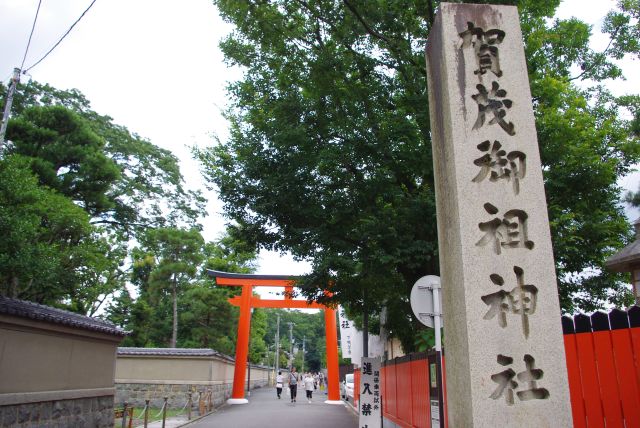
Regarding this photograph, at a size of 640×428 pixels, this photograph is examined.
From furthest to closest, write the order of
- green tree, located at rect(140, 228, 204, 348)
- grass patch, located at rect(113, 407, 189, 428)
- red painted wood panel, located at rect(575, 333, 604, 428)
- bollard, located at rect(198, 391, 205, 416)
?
green tree, located at rect(140, 228, 204, 348)
bollard, located at rect(198, 391, 205, 416)
grass patch, located at rect(113, 407, 189, 428)
red painted wood panel, located at rect(575, 333, 604, 428)

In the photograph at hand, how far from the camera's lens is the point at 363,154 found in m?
9.29

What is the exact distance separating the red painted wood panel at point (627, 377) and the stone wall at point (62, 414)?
28.5 ft

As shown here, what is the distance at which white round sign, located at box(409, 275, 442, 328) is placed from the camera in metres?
5.80

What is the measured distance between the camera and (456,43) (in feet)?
16.0

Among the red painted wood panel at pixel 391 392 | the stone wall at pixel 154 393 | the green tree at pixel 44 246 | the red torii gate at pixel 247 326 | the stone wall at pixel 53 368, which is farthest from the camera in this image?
the red torii gate at pixel 247 326

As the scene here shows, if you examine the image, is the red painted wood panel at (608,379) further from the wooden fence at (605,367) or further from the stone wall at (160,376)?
the stone wall at (160,376)

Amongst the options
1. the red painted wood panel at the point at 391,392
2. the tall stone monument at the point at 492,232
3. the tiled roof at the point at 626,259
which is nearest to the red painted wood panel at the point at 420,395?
the red painted wood panel at the point at 391,392

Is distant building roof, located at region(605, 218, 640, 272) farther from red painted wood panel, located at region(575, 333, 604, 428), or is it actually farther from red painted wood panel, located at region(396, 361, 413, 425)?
red painted wood panel, located at region(396, 361, 413, 425)

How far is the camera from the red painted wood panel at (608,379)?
449 centimetres

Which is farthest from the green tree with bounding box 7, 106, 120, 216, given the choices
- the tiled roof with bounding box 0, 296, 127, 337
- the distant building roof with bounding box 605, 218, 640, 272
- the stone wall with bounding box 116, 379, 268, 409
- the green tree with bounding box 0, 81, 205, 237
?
the distant building roof with bounding box 605, 218, 640, 272

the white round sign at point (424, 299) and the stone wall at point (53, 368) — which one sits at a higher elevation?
the white round sign at point (424, 299)

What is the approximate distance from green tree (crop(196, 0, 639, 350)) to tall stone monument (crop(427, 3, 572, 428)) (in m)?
3.78

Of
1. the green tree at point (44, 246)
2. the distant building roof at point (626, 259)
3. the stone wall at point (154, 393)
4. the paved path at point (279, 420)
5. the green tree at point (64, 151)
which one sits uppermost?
the green tree at point (64, 151)

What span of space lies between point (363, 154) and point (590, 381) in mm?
5688
